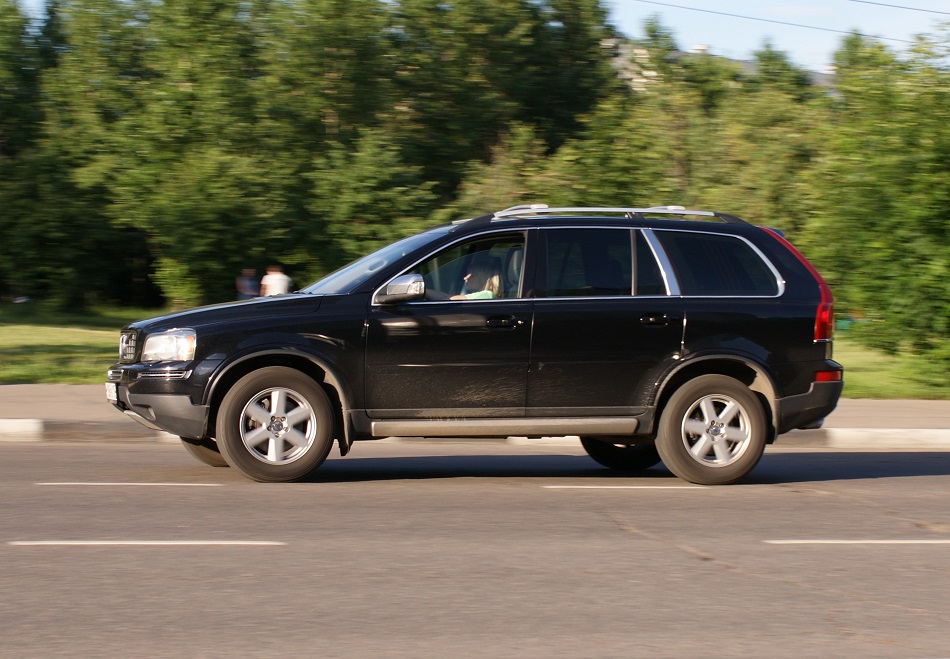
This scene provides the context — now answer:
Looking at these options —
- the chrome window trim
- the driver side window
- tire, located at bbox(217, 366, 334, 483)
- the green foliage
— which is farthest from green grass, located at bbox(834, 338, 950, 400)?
the green foliage

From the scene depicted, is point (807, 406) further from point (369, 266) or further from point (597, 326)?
point (369, 266)

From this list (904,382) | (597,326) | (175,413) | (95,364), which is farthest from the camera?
(95,364)

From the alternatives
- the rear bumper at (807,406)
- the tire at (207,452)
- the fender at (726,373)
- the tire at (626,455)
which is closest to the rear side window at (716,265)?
the fender at (726,373)

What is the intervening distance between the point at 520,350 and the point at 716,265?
166 centimetres

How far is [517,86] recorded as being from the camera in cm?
3928

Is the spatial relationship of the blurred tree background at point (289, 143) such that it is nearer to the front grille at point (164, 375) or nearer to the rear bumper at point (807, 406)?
the rear bumper at point (807, 406)

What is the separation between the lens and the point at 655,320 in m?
8.77

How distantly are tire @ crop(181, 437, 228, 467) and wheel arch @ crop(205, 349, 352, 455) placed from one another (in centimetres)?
74

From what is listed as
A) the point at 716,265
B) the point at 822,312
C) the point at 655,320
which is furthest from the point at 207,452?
the point at 822,312

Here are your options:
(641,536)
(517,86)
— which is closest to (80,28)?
(517,86)

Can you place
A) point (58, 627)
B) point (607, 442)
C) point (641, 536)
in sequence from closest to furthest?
point (58, 627), point (641, 536), point (607, 442)

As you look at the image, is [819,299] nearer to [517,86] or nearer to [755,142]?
[755,142]

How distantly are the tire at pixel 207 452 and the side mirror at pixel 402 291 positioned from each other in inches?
71.6

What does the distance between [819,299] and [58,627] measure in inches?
241
